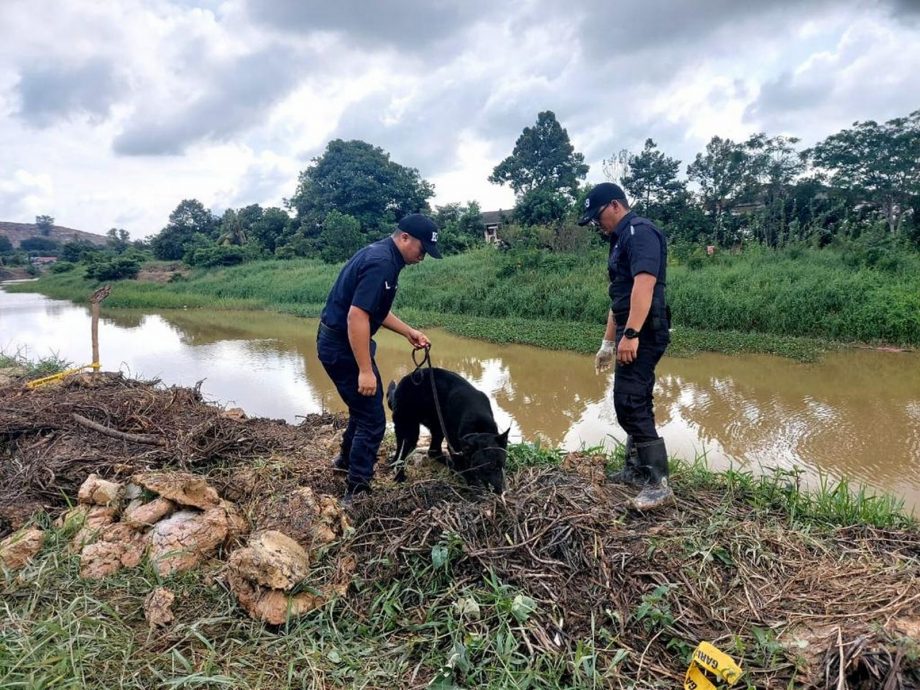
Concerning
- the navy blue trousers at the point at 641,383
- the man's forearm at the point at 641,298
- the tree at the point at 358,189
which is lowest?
the navy blue trousers at the point at 641,383

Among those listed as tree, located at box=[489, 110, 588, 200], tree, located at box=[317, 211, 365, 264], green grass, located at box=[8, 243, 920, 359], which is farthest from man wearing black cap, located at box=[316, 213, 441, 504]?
tree, located at box=[489, 110, 588, 200]

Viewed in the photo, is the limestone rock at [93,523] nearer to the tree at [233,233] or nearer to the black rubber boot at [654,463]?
the black rubber boot at [654,463]

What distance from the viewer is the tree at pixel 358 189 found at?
111 ft

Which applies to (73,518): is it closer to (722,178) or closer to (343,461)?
(343,461)

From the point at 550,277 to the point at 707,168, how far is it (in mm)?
8208

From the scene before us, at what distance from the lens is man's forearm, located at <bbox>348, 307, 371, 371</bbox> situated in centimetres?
257

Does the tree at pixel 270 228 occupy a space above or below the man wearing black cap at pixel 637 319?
above

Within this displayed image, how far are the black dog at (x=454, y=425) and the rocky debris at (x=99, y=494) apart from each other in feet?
4.81

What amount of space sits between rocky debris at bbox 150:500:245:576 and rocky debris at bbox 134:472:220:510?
65mm

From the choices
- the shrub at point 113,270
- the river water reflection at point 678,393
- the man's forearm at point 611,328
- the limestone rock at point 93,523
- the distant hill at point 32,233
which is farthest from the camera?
the distant hill at point 32,233

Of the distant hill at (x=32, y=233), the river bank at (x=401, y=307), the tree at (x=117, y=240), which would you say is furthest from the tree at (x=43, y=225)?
the river bank at (x=401, y=307)

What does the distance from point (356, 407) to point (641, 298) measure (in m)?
1.59

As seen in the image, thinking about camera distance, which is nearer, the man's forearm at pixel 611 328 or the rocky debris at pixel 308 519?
the rocky debris at pixel 308 519

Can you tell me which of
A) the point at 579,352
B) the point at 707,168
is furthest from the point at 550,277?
the point at 707,168
